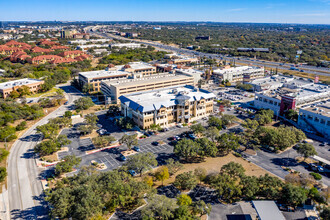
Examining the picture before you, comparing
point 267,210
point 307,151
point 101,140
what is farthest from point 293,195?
point 101,140

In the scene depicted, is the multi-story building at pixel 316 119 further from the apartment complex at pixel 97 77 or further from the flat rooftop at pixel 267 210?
the apartment complex at pixel 97 77

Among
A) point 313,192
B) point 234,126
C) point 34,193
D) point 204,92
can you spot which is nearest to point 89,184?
point 34,193

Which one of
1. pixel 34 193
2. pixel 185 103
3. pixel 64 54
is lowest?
pixel 34 193

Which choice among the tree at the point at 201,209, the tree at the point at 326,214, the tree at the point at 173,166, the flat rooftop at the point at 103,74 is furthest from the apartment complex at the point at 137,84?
the tree at the point at 326,214

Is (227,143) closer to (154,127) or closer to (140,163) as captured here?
A: (154,127)

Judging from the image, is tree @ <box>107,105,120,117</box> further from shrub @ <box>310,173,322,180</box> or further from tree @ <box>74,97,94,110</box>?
shrub @ <box>310,173,322,180</box>

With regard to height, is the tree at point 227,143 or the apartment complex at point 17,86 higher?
the apartment complex at point 17,86

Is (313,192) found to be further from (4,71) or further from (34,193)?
(4,71)

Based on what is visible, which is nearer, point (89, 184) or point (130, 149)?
point (89, 184)
